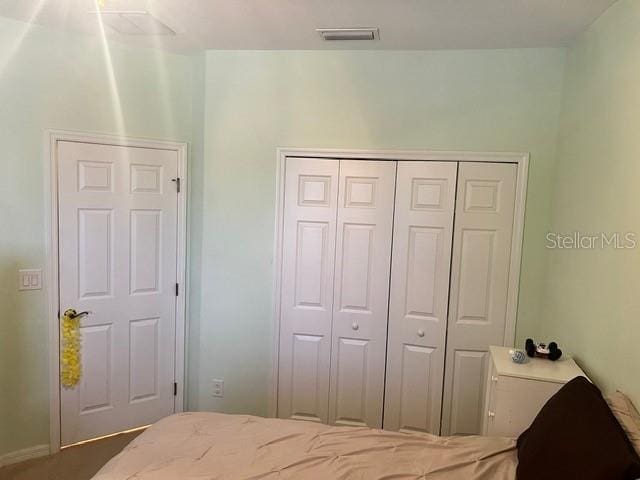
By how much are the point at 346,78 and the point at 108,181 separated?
1.68 meters

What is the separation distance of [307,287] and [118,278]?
1.26 m

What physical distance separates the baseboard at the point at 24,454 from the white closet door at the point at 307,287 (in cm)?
151

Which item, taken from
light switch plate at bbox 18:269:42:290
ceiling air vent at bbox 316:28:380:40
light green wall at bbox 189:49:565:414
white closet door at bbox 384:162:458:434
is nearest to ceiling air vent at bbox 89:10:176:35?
light green wall at bbox 189:49:565:414

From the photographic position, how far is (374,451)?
1810 mm

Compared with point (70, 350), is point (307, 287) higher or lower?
higher

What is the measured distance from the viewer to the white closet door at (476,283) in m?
2.90

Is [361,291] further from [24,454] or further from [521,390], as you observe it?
[24,454]

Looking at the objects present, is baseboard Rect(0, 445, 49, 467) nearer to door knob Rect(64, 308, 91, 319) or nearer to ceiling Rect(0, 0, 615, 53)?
door knob Rect(64, 308, 91, 319)

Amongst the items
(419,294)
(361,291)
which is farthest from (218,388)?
(419,294)

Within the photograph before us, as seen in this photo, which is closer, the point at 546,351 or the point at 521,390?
the point at 521,390

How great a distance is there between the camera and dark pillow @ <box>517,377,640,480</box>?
4.45ft

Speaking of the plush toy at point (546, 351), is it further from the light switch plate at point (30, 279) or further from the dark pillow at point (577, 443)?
the light switch plate at point (30, 279)

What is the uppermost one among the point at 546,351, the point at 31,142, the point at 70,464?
the point at 31,142

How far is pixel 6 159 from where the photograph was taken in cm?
264
